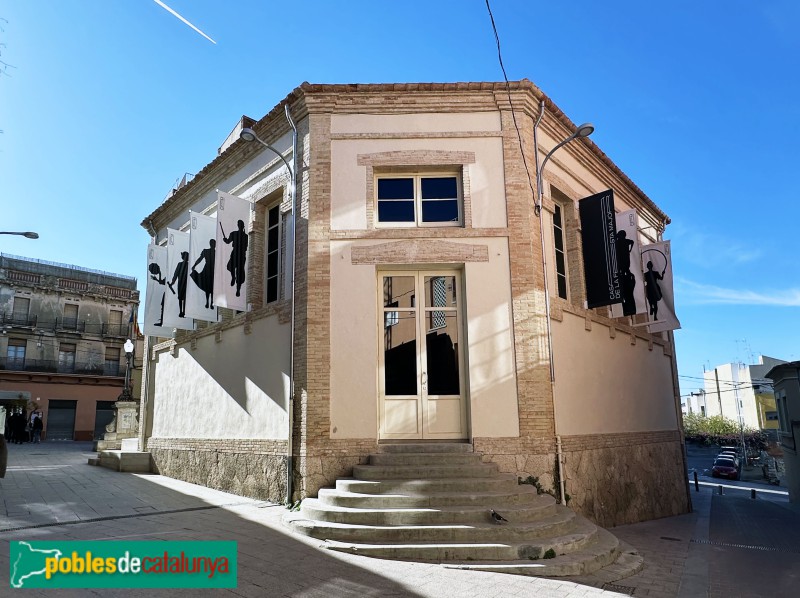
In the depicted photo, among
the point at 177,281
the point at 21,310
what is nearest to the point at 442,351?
the point at 177,281

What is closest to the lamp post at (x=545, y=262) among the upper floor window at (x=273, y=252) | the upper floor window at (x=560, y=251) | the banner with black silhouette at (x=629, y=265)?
the upper floor window at (x=560, y=251)

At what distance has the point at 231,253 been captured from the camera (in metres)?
11.0

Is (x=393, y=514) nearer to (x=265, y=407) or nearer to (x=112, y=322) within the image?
(x=265, y=407)

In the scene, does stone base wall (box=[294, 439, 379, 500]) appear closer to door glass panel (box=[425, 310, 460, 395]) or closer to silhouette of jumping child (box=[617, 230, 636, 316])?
door glass panel (box=[425, 310, 460, 395])

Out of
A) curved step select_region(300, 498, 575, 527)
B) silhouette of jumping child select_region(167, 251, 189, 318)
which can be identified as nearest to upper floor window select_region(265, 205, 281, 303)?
silhouette of jumping child select_region(167, 251, 189, 318)

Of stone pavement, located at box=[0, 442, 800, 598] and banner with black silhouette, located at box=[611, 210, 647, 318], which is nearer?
stone pavement, located at box=[0, 442, 800, 598]

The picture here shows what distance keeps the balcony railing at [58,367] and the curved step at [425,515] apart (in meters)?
36.2

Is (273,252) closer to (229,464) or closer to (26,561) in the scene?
(229,464)

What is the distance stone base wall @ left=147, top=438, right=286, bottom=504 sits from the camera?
31.0 ft

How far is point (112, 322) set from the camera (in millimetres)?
39531

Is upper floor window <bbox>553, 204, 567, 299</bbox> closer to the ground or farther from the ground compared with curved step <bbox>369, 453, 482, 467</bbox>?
farther from the ground

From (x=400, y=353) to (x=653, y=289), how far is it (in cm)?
802

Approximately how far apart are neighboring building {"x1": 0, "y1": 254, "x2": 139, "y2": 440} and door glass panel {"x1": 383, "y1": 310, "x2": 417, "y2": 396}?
1148 inches

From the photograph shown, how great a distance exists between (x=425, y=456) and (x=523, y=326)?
8.97ft
